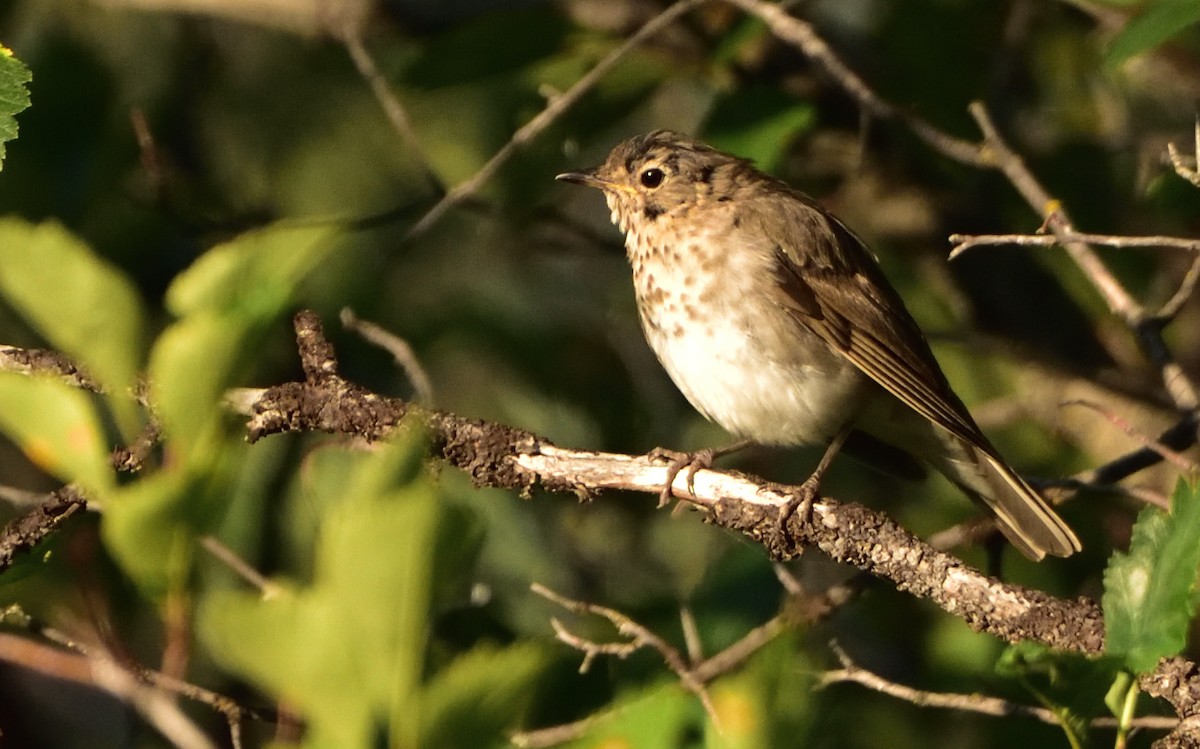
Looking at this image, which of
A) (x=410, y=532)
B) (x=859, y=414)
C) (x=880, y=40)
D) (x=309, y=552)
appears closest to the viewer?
(x=410, y=532)

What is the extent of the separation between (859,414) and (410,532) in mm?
3052

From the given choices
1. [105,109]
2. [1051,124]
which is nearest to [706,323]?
[105,109]

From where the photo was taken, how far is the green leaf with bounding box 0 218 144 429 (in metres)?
1.79

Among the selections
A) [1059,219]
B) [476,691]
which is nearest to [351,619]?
[476,691]

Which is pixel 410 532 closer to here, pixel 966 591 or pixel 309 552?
pixel 966 591

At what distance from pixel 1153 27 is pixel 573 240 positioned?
10.4 feet

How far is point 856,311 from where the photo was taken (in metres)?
4.45

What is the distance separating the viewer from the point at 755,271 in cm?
437

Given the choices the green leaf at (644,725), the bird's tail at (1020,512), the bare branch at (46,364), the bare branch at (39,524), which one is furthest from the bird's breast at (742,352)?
the green leaf at (644,725)

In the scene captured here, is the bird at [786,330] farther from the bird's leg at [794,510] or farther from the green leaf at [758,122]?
the bird's leg at [794,510]

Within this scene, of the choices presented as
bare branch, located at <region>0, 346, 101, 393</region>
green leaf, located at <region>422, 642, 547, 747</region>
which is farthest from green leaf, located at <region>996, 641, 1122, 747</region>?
bare branch, located at <region>0, 346, 101, 393</region>

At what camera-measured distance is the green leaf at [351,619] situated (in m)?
1.58

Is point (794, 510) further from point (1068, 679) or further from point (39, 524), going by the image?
point (39, 524)

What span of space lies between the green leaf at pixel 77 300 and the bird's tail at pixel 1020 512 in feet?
8.94
